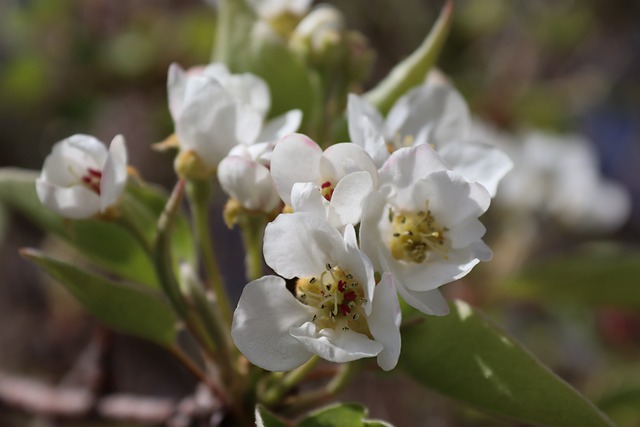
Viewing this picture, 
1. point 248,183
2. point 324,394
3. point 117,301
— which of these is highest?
point 248,183

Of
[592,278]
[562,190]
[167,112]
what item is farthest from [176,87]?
[562,190]

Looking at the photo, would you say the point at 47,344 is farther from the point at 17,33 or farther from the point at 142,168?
the point at 17,33

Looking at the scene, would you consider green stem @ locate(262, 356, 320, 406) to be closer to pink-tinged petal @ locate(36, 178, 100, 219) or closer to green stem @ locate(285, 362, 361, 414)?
green stem @ locate(285, 362, 361, 414)

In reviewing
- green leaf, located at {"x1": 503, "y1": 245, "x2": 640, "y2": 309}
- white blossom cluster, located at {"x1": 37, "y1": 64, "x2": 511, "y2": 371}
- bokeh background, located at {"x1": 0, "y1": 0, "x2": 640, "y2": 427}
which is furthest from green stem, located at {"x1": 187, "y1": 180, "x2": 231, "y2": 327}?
bokeh background, located at {"x1": 0, "y1": 0, "x2": 640, "y2": 427}

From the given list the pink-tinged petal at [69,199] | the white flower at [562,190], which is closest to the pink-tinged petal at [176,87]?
the pink-tinged petal at [69,199]

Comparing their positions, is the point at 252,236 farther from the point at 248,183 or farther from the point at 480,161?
the point at 480,161
